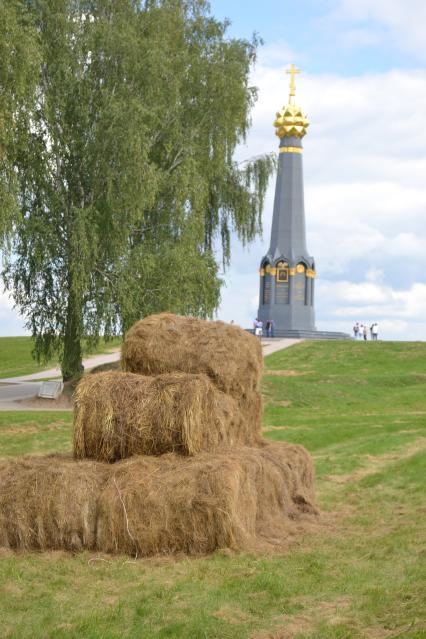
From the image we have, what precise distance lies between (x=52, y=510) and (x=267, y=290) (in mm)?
43476

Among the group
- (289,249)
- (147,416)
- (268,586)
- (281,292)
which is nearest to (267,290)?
(281,292)

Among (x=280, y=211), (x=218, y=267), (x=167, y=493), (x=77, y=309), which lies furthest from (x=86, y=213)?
(x=280, y=211)

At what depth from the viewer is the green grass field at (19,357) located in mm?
41362

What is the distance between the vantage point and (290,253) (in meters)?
50.8

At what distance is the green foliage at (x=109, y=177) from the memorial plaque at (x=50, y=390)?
0.68m

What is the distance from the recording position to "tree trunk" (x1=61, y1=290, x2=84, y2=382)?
26766 millimetres

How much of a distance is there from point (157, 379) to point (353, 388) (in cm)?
2176

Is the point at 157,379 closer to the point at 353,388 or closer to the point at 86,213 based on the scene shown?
the point at 86,213

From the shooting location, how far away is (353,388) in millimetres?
31125

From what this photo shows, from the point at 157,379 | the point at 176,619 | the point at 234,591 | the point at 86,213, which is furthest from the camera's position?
the point at 86,213

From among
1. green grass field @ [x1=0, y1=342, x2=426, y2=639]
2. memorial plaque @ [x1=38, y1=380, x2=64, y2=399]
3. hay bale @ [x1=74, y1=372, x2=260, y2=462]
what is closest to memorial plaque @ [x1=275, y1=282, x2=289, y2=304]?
memorial plaque @ [x1=38, y1=380, x2=64, y2=399]

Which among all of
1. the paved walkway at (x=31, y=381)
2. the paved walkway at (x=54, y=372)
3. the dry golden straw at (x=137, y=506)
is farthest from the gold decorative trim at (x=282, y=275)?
the dry golden straw at (x=137, y=506)

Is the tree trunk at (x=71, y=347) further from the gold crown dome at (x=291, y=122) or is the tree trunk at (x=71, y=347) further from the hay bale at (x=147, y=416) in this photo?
the gold crown dome at (x=291, y=122)

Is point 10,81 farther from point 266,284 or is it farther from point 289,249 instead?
point 266,284
